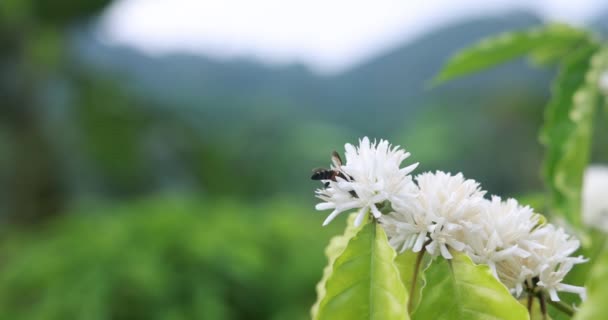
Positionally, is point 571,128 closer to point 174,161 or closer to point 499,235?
point 499,235

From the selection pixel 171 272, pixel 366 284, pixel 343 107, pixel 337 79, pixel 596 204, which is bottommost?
pixel 171 272

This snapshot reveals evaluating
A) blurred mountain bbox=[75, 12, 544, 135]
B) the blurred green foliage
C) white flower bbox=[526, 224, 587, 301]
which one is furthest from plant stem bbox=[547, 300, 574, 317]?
blurred mountain bbox=[75, 12, 544, 135]

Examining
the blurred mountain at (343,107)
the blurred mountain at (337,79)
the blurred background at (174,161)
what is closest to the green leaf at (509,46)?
the blurred background at (174,161)

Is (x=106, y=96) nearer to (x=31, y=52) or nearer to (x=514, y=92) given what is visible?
(x=31, y=52)

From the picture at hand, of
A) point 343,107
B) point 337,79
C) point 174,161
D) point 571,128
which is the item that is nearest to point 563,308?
point 571,128

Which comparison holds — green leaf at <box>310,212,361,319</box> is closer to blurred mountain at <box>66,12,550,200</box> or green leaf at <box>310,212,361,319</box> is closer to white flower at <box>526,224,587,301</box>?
white flower at <box>526,224,587,301</box>

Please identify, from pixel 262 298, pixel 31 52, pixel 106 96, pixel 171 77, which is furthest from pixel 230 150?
pixel 171 77

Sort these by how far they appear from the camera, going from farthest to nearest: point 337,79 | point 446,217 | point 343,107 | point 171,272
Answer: point 337,79, point 343,107, point 171,272, point 446,217
